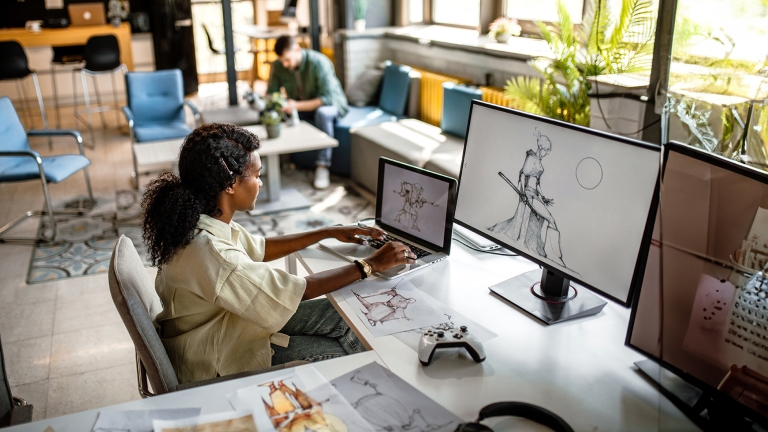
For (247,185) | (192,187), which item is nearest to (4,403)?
(192,187)

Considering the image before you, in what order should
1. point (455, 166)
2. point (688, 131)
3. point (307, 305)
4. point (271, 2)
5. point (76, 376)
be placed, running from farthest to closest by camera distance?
1. point (271, 2)
2. point (455, 166)
3. point (688, 131)
4. point (76, 376)
5. point (307, 305)

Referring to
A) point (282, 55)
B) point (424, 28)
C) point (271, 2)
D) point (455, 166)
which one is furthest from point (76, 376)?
point (271, 2)

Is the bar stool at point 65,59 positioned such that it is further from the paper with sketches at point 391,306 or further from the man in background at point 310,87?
the paper with sketches at point 391,306

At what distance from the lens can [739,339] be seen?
3.95ft

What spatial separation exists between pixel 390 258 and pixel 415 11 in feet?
17.5

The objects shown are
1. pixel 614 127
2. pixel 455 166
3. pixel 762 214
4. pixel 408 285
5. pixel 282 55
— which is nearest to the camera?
pixel 762 214

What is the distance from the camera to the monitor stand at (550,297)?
1658 millimetres

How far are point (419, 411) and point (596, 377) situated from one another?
43 cm

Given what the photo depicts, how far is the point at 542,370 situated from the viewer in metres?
1.44

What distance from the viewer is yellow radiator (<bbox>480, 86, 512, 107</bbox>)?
4605mm

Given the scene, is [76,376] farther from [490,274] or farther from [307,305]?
[490,274]

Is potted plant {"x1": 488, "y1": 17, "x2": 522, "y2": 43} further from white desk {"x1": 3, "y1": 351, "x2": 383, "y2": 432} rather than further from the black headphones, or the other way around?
the black headphones

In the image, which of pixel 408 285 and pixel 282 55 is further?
pixel 282 55

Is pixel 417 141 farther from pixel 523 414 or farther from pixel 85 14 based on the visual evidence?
pixel 85 14
